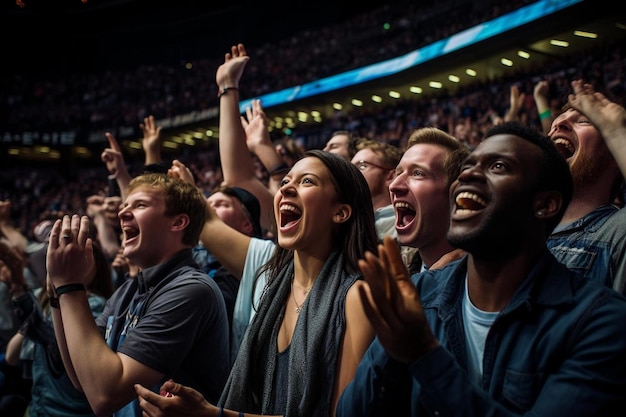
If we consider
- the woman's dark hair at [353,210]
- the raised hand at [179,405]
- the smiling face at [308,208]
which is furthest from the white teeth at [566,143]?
the raised hand at [179,405]

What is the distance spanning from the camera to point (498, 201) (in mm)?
1579

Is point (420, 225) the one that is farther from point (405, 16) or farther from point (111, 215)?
point (405, 16)

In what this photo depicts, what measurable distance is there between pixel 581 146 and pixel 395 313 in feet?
4.54

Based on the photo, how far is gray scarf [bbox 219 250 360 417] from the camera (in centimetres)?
191

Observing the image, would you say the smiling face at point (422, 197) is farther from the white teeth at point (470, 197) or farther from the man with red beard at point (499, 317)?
the white teeth at point (470, 197)

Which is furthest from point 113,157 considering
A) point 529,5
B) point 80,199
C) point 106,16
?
point 106,16

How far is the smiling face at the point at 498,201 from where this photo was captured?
157 cm

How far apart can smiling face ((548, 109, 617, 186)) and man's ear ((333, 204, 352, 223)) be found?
847mm

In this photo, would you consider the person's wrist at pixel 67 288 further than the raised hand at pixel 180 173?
No

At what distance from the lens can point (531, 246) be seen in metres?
1.60

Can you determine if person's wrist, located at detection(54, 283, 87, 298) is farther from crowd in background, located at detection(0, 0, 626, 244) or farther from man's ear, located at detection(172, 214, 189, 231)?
crowd in background, located at detection(0, 0, 626, 244)

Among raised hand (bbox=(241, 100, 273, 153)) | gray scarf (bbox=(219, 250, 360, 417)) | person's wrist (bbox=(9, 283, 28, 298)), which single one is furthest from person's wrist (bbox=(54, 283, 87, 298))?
person's wrist (bbox=(9, 283, 28, 298))

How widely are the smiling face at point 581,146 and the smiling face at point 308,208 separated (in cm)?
90

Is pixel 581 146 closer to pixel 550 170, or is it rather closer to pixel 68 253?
pixel 550 170
